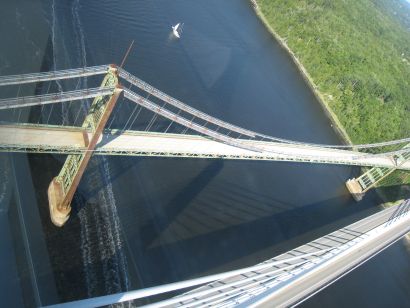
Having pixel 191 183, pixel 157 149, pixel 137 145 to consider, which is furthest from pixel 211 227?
pixel 137 145

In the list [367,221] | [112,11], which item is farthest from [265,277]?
[112,11]

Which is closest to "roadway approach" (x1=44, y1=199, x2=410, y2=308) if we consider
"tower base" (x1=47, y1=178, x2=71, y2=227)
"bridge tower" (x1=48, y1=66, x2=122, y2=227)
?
"tower base" (x1=47, y1=178, x2=71, y2=227)

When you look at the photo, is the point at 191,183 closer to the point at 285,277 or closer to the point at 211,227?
the point at 211,227

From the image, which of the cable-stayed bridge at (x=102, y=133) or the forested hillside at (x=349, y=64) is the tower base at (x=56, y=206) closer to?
the cable-stayed bridge at (x=102, y=133)

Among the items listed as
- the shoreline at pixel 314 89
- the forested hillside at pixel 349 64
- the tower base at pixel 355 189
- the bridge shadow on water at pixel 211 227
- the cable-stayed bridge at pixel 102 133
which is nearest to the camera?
the cable-stayed bridge at pixel 102 133

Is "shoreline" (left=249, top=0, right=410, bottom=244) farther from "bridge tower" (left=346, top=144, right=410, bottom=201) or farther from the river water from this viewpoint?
"bridge tower" (left=346, top=144, right=410, bottom=201)

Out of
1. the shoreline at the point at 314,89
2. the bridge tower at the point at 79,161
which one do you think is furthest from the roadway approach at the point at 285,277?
the shoreline at the point at 314,89
